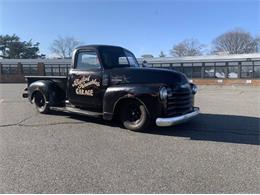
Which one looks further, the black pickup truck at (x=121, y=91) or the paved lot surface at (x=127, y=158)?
the black pickup truck at (x=121, y=91)

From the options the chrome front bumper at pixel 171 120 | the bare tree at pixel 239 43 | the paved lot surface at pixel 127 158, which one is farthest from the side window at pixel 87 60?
the bare tree at pixel 239 43

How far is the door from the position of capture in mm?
7719

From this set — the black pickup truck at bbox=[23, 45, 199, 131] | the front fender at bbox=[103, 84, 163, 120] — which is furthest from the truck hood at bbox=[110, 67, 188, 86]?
the front fender at bbox=[103, 84, 163, 120]

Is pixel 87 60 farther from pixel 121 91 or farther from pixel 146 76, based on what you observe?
pixel 146 76

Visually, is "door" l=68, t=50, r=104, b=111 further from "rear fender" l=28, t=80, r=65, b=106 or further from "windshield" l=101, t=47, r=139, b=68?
"rear fender" l=28, t=80, r=65, b=106

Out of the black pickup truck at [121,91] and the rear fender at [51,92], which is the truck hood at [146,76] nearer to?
the black pickup truck at [121,91]

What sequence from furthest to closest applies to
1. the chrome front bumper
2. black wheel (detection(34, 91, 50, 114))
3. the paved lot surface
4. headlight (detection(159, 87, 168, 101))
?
black wheel (detection(34, 91, 50, 114)) → headlight (detection(159, 87, 168, 101)) → the chrome front bumper → the paved lot surface

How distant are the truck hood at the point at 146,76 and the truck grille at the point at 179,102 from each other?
23 cm

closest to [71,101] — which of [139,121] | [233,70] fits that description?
[139,121]

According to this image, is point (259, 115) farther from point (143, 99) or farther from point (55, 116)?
point (55, 116)

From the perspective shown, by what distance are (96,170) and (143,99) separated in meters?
2.52

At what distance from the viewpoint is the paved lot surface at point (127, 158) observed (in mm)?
4070

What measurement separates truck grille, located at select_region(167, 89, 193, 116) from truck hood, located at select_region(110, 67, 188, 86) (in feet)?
0.76

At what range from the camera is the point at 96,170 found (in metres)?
4.63
